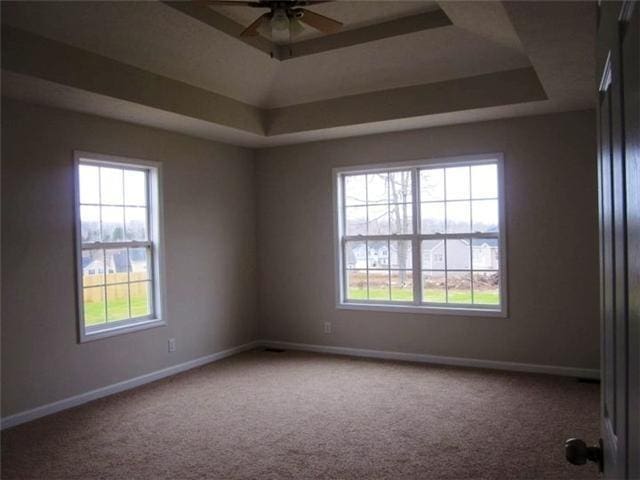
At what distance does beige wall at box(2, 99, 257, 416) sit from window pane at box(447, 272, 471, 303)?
240 centimetres

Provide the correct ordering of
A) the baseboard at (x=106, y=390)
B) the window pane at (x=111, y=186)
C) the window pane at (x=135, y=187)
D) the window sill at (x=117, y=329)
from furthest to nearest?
the window pane at (x=135, y=187), the window pane at (x=111, y=186), the window sill at (x=117, y=329), the baseboard at (x=106, y=390)

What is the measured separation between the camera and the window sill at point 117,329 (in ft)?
14.5

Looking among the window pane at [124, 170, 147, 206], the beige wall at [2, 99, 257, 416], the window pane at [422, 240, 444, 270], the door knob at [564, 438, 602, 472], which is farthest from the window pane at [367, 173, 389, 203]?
the door knob at [564, 438, 602, 472]

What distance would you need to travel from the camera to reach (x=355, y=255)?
6.00 metres

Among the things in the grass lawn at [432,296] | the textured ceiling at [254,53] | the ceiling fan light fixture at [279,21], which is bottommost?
the grass lawn at [432,296]

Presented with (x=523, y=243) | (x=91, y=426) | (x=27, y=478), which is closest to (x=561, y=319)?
(x=523, y=243)

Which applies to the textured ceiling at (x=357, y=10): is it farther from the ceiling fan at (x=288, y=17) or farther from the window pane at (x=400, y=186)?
the window pane at (x=400, y=186)

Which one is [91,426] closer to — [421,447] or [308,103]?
[421,447]

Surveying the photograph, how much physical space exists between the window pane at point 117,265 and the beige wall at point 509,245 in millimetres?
1982

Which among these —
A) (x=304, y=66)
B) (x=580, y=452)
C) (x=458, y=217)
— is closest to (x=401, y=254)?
(x=458, y=217)

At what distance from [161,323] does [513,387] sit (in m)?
3.32

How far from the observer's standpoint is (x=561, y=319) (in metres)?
4.87

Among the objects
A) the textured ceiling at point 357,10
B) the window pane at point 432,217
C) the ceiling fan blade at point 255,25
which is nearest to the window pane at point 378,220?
the window pane at point 432,217

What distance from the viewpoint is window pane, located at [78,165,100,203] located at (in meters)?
4.48
